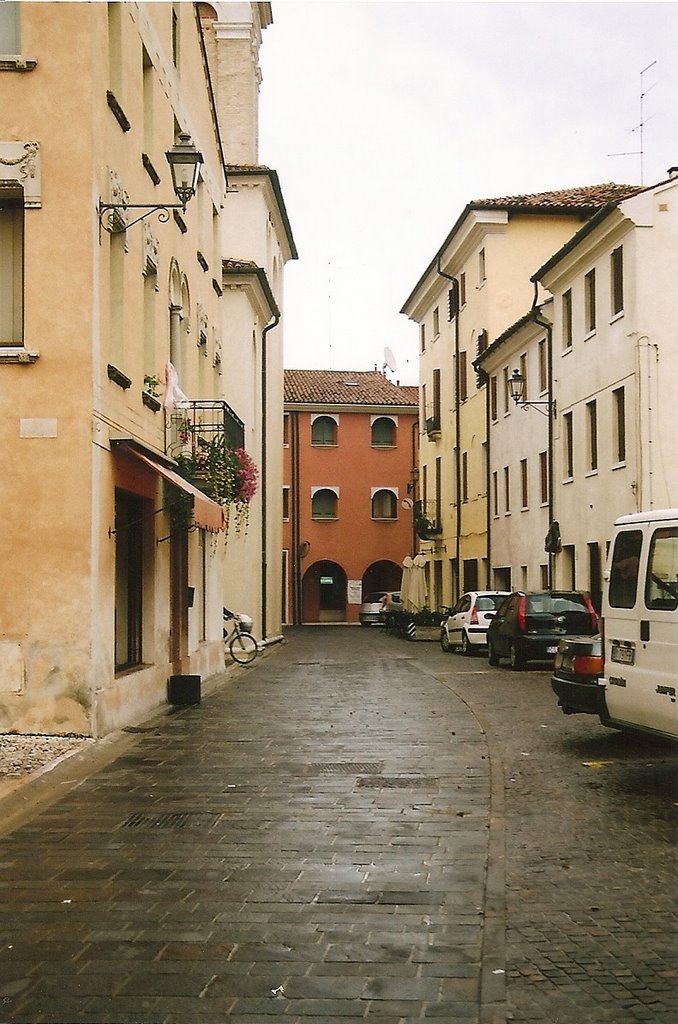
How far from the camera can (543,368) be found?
34562 mm

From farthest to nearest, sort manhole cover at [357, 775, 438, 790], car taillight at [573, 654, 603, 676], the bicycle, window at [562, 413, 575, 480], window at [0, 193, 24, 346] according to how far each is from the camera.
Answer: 1. window at [562, 413, 575, 480]
2. the bicycle
3. window at [0, 193, 24, 346]
4. car taillight at [573, 654, 603, 676]
5. manhole cover at [357, 775, 438, 790]

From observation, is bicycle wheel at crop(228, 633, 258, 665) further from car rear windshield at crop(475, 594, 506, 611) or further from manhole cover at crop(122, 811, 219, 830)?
manhole cover at crop(122, 811, 219, 830)

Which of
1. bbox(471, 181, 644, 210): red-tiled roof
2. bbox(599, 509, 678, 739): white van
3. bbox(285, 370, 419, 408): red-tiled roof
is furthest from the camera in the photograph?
bbox(285, 370, 419, 408): red-tiled roof

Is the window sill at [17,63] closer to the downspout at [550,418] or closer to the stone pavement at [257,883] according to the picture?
the stone pavement at [257,883]

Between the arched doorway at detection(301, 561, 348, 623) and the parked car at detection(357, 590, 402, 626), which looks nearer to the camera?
the parked car at detection(357, 590, 402, 626)

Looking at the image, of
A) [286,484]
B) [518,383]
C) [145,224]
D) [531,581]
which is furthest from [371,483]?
[145,224]

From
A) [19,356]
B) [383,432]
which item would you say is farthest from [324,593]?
[19,356]

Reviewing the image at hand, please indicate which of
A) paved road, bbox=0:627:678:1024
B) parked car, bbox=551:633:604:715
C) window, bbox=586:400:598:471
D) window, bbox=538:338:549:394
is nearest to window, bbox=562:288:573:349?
window, bbox=538:338:549:394

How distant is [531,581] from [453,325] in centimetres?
1538

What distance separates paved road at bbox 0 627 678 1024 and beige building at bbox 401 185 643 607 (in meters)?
29.6

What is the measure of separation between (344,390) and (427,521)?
1642cm

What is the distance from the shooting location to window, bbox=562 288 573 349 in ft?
105

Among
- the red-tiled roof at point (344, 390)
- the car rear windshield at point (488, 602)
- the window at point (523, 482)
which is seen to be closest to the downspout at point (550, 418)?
the car rear windshield at point (488, 602)

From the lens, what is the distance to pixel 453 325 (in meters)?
48.2
